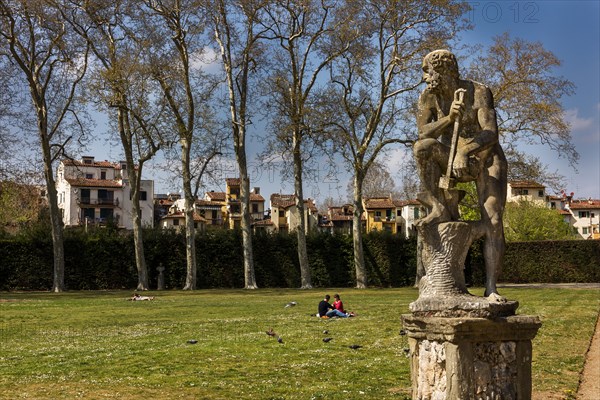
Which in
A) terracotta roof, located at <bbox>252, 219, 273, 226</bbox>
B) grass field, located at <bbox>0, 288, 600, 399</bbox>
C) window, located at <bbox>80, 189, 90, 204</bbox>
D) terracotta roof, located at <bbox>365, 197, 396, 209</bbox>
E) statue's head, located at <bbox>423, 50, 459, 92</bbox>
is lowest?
grass field, located at <bbox>0, 288, 600, 399</bbox>

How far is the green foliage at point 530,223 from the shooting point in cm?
7606

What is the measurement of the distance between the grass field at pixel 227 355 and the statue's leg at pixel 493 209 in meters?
3.45

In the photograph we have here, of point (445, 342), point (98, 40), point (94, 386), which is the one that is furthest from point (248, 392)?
point (98, 40)

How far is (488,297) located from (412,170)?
33889 mm

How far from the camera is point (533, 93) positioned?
130 ft

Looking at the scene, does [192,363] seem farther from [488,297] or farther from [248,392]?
[488,297]

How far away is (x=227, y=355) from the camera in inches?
548

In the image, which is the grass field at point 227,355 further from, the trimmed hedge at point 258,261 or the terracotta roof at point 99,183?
the terracotta roof at point 99,183

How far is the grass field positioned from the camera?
36.0 ft

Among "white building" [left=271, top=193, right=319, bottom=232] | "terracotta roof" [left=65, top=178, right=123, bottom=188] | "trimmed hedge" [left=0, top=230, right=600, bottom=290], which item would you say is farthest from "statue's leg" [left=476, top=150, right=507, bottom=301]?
"terracotta roof" [left=65, top=178, right=123, bottom=188]

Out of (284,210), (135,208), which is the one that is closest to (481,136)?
(135,208)

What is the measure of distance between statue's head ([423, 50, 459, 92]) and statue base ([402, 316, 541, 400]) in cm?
241

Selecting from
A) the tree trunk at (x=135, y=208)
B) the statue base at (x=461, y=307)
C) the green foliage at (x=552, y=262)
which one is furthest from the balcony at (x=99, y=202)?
the statue base at (x=461, y=307)

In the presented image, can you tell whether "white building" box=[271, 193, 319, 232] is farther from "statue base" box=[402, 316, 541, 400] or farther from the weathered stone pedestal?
"statue base" box=[402, 316, 541, 400]
